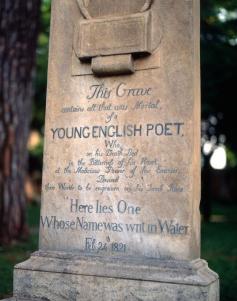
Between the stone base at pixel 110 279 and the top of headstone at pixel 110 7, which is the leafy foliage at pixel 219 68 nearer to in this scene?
A: the top of headstone at pixel 110 7

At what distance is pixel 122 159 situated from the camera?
5246 millimetres

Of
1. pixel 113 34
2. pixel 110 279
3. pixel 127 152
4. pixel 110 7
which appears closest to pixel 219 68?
pixel 110 7

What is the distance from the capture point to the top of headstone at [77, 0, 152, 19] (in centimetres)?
531

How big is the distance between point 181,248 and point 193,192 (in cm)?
50

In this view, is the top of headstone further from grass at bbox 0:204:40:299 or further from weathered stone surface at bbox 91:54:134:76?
grass at bbox 0:204:40:299

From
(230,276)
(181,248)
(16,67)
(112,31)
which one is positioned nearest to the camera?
(181,248)

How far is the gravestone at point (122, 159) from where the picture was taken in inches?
194

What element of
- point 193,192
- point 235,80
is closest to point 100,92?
point 193,192

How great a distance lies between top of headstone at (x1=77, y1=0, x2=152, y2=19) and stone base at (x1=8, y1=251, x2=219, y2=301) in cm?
235

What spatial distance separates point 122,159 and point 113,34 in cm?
119

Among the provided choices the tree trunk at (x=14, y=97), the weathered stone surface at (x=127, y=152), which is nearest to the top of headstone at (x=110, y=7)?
the weathered stone surface at (x=127, y=152)

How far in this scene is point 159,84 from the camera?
5.14 meters

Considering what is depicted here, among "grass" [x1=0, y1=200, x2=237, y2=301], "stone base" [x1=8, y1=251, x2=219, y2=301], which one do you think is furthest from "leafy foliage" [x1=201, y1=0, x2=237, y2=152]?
"stone base" [x1=8, y1=251, x2=219, y2=301]

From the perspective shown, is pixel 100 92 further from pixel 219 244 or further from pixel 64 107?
pixel 219 244
